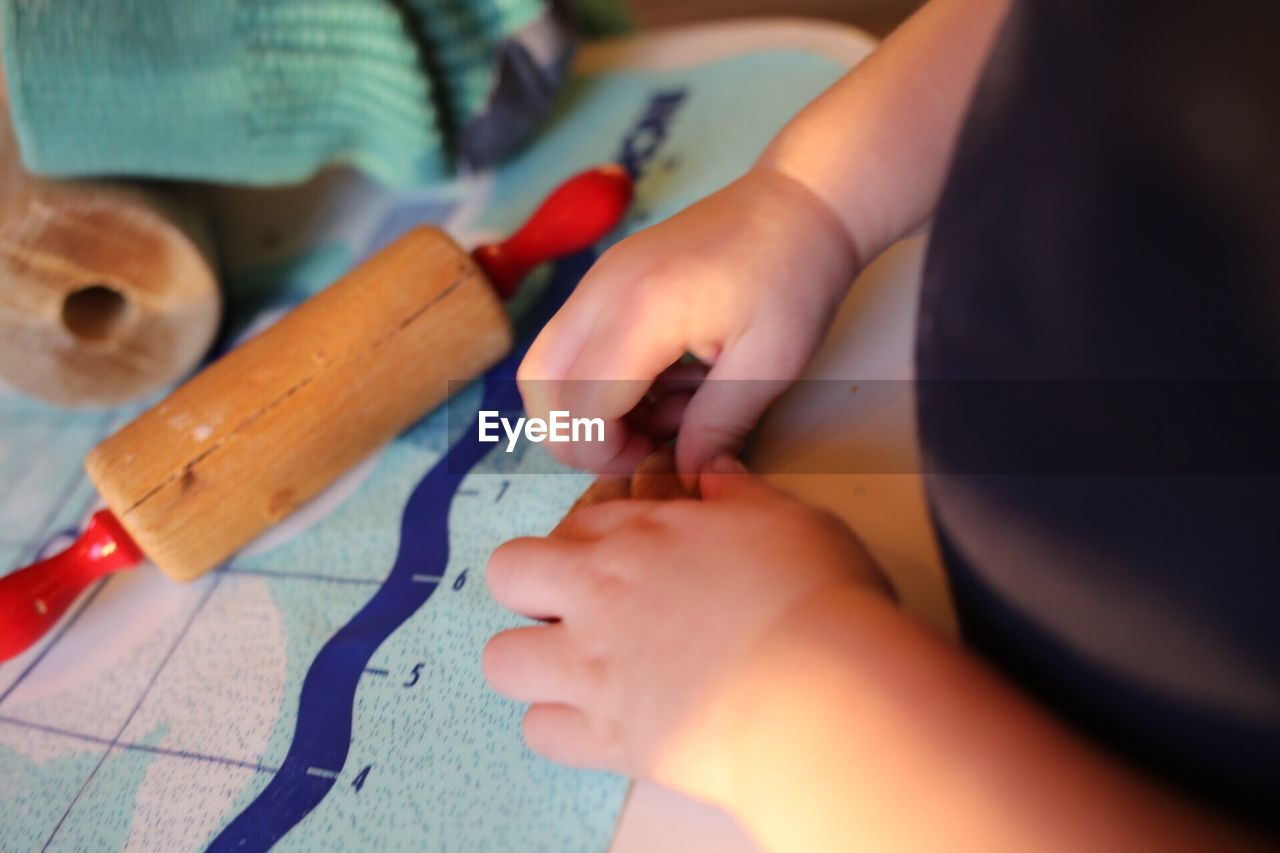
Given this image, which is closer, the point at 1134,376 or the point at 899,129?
the point at 1134,376

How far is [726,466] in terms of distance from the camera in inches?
Answer: 14.3

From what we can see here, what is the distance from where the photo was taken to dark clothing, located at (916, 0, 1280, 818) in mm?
236

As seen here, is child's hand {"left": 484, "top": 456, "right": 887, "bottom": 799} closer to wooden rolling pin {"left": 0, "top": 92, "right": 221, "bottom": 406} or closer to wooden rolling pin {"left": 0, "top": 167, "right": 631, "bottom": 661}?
wooden rolling pin {"left": 0, "top": 167, "right": 631, "bottom": 661}

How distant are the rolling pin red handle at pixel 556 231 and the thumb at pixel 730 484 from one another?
179 mm

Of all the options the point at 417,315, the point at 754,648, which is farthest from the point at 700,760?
the point at 417,315

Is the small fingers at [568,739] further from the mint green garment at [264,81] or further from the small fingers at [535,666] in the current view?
the mint green garment at [264,81]

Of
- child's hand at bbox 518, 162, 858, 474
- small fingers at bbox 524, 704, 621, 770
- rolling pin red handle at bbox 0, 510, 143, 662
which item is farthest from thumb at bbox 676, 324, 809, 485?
rolling pin red handle at bbox 0, 510, 143, 662

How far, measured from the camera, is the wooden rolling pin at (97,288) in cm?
50

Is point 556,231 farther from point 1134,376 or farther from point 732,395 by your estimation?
point 1134,376

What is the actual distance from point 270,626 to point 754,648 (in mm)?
239

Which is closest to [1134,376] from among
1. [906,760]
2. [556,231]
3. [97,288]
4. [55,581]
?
[906,760]

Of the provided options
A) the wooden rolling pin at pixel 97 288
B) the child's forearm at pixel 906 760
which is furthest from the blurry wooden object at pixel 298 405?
the child's forearm at pixel 906 760

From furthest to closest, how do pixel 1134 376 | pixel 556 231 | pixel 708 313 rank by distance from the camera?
pixel 556 231, pixel 708 313, pixel 1134 376

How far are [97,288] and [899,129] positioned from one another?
18.2 inches
